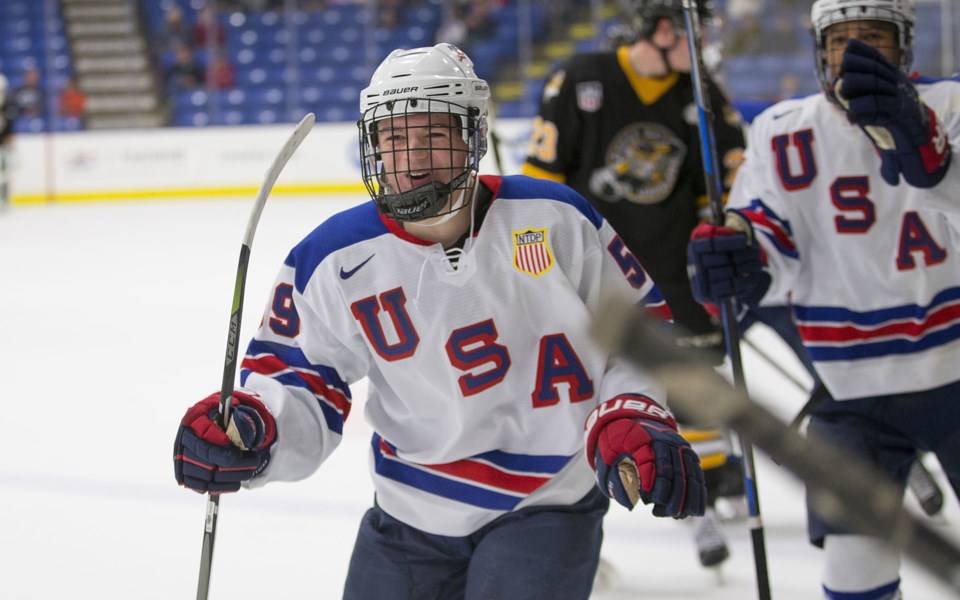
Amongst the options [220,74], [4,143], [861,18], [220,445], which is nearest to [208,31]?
[220,74]

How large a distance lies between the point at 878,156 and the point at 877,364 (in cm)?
36

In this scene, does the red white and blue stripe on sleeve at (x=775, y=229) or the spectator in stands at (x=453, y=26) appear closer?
the red white and blue stripe on sleeve at (x=775, y=229)

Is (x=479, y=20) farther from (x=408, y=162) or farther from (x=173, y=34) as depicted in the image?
(x=408, y=162)

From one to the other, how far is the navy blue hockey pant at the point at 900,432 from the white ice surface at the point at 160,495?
0.21 metres

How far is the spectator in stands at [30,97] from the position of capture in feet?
37.2

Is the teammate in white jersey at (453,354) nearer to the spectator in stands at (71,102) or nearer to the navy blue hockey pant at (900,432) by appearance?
the navy blue hockey pant at (900,432)

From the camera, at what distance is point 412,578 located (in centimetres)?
167

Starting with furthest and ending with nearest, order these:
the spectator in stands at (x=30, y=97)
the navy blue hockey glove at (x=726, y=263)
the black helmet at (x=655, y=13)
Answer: the spectator in stands at (x=30, y=97), the black helmet at (x=655, y=13), the navy blue hockey glove at (x=726, y=263)

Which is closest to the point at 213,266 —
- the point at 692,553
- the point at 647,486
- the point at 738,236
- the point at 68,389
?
the point at 68,389

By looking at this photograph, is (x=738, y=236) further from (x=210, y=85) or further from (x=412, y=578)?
(x=210, y=85)

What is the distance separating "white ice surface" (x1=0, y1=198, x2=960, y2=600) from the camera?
8.80 ft

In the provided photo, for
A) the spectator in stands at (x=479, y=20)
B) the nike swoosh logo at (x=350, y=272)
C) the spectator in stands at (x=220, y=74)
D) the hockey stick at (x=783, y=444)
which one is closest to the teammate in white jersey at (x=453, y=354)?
the nike swoosh logo at (x=350, y=272)

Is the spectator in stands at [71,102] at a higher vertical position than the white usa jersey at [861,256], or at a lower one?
higher

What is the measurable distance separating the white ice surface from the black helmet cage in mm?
628
